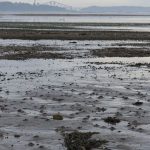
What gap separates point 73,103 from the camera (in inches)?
755

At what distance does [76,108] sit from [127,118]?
2.52 m

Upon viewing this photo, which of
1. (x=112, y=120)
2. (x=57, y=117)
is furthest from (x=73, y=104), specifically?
(x=112, y=120)

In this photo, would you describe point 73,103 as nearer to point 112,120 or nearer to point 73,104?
point 73,104

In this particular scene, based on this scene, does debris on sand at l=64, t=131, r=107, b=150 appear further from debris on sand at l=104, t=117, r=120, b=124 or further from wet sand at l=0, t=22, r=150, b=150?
debris on sand at l=104, t=117, r=120, b=124

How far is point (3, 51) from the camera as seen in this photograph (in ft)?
140

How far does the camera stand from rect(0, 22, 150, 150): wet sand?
537 inches

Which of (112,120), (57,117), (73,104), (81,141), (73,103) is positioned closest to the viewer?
(81,141)

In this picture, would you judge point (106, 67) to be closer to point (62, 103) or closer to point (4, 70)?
point (4, 70)

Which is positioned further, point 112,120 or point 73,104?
point 73,104

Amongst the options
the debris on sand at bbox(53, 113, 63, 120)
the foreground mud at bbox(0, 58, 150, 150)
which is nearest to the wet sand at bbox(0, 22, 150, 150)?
the foreground mud at bbox(0, 58, 150, 150)

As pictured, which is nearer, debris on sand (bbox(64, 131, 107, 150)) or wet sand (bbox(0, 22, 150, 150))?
debris on sand (bbox(64, 131, 107, 150))

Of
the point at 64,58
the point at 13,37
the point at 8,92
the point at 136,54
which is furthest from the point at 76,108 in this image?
the point at 13,37

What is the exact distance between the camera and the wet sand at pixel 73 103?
44.7 feet

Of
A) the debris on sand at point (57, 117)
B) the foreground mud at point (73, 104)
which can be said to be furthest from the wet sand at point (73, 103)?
the debris on sand at point (57, 117)
